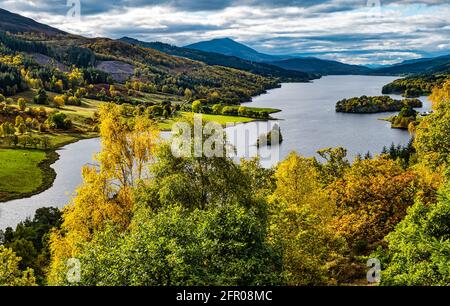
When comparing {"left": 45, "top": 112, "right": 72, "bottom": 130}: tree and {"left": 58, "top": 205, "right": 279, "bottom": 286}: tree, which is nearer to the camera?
{"left": 58, "top": 205, "right": 279, "bottom": 286}: tree

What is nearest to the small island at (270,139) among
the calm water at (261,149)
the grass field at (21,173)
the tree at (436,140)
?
the calm water at (261,149)

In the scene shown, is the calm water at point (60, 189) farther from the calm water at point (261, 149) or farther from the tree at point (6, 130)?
the tree at point (6, 130)

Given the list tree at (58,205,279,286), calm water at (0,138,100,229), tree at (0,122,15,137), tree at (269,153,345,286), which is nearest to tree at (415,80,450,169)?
tree at (269,153,345,286)

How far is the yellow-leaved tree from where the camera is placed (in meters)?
Answer: 36.1

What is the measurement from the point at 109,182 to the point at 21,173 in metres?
95.6

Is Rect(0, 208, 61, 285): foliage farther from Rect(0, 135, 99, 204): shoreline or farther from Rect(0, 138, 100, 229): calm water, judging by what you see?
Rect(0, 135, 99, 204): shoreline

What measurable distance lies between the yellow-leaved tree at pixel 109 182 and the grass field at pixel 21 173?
77723mm

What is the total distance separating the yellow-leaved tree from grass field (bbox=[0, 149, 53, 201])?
77.7 m

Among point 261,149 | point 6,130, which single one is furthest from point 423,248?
point 6,130

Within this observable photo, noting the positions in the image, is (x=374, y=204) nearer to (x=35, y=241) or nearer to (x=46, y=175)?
(x=35, y=241)

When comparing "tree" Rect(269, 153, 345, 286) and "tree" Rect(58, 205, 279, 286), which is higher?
"tree" Rect(58, 205, 279, 286)

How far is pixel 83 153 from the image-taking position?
502ft

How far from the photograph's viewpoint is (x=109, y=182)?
39.2 meters
